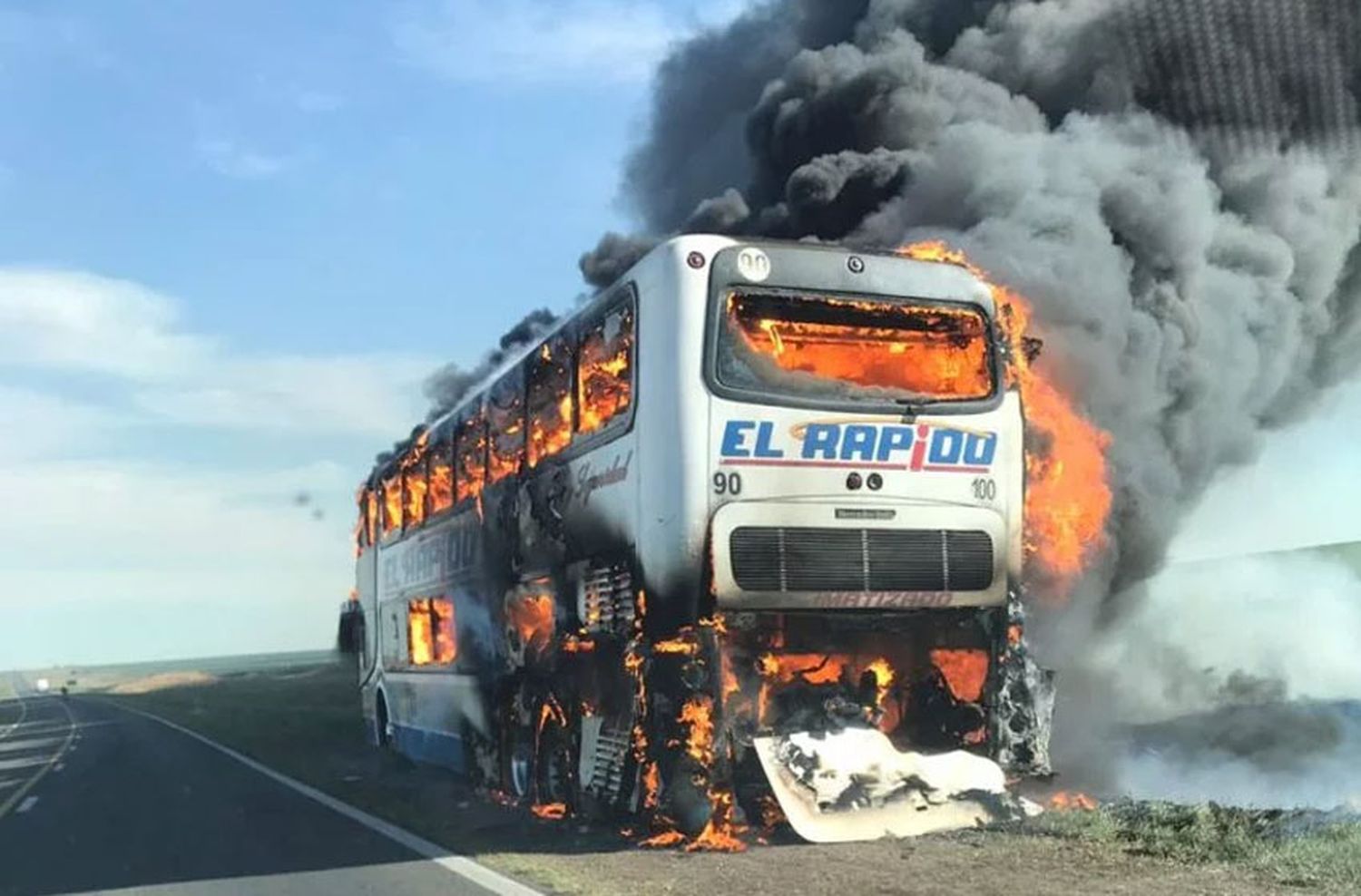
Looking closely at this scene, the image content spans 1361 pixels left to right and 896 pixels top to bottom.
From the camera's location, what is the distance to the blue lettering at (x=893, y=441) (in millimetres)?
9602

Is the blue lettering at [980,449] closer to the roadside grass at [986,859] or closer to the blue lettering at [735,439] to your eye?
the blue lettering at [735,439]

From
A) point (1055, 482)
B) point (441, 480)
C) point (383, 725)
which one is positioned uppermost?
point (441, 480)

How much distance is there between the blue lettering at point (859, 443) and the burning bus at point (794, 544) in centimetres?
1

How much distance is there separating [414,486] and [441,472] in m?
1.52

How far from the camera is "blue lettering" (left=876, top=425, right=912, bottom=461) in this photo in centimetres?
960

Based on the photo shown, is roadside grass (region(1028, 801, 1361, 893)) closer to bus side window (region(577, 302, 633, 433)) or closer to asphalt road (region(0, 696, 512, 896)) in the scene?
asphalt road (region(0, 696, 512, 896))

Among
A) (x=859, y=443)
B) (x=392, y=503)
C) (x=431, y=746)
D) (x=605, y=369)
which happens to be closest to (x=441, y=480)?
(x=392, y=503)

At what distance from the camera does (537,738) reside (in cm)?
1209

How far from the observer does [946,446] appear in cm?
978

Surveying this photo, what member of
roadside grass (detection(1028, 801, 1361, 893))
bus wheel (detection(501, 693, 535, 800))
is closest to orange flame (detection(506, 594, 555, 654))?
bus wheel (detection(501, 693, 535, 800))

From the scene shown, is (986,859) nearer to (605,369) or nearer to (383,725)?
(605,369)

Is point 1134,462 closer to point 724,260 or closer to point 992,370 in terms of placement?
point 992,370

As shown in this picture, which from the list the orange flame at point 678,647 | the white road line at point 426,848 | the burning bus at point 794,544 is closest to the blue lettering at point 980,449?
the burning bus at point 794,544

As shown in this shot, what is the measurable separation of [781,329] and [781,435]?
78 centimetres
